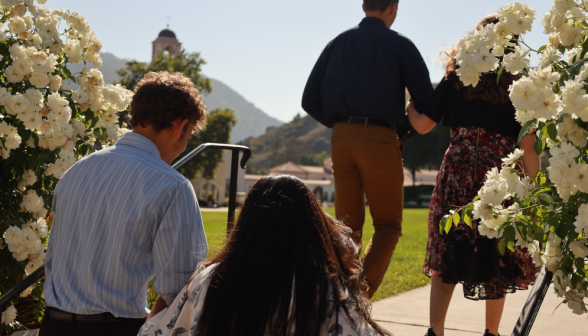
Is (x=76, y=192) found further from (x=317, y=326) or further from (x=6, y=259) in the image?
(x=6, y=259)

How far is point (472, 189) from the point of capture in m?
3.19

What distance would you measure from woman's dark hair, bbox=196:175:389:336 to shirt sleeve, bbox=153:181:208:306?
11.6 inches

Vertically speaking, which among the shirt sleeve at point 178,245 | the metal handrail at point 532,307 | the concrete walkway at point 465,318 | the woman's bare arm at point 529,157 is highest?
the woman's bare arm at point 529,157

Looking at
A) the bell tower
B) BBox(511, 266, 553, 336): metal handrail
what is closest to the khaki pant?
BBox(511, 266, 553, 336): metal handrail

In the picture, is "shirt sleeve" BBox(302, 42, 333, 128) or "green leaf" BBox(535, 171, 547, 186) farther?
"shirt sleeve" BBox(302, 42, 333, 128)

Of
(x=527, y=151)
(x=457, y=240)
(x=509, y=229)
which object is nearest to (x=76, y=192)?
(x=509, y=229)

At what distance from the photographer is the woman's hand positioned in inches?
134

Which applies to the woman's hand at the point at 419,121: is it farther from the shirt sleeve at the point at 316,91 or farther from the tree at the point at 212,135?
the tree at the point at 212,135

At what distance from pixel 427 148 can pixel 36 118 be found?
56.2 metres

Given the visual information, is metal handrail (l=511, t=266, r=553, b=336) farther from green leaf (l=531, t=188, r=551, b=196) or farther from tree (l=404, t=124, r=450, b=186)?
tree (l=404, t=124, r=450, b=186)

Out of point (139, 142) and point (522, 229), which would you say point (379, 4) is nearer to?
point (139, 142)

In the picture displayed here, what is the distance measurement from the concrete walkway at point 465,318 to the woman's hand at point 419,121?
1.34 meters

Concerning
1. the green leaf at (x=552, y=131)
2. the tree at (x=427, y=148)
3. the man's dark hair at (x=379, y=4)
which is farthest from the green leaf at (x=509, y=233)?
the tree at (x=427, y=148)

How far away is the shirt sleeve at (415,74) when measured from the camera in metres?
3.56
